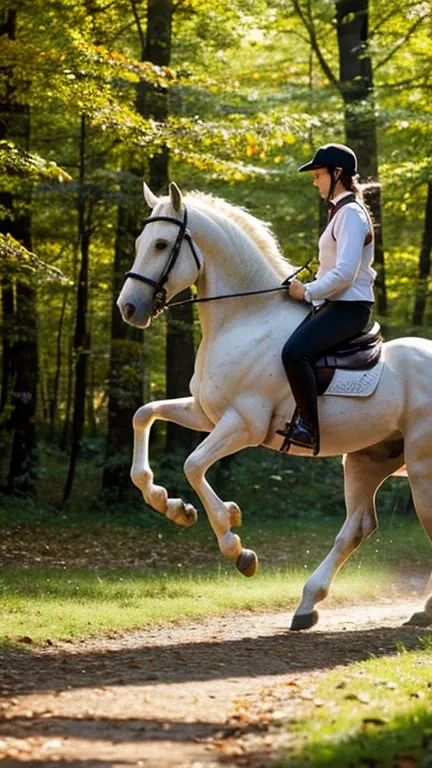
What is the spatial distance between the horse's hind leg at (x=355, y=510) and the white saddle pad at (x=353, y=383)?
97cm

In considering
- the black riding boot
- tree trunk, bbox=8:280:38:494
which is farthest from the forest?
the black riding boot

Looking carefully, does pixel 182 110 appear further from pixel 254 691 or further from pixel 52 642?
pixel 254 691

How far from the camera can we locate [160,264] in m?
9.56

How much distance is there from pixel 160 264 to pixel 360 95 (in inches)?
531

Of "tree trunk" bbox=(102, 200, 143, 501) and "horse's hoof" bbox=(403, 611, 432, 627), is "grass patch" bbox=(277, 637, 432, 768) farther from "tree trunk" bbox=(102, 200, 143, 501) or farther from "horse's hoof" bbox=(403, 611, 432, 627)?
"tree trunk" bbox=(102, 200, 143, 501)

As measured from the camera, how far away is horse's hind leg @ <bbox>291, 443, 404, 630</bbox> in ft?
34.3

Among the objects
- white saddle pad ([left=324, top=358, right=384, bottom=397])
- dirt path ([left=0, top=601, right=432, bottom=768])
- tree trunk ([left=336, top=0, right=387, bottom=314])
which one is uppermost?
tree trunk ([left=336, top=0, right=387, bottom=314])

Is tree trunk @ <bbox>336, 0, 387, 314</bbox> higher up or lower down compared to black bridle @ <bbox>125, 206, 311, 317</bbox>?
higher up

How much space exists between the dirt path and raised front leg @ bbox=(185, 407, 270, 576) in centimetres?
70

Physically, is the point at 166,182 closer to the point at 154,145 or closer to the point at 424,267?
the point at 154,145

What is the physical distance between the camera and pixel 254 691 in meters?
7.04

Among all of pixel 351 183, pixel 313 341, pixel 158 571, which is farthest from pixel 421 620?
pixel 158 571

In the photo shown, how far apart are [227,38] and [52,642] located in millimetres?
16209

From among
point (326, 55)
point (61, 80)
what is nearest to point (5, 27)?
point (61, 80)
